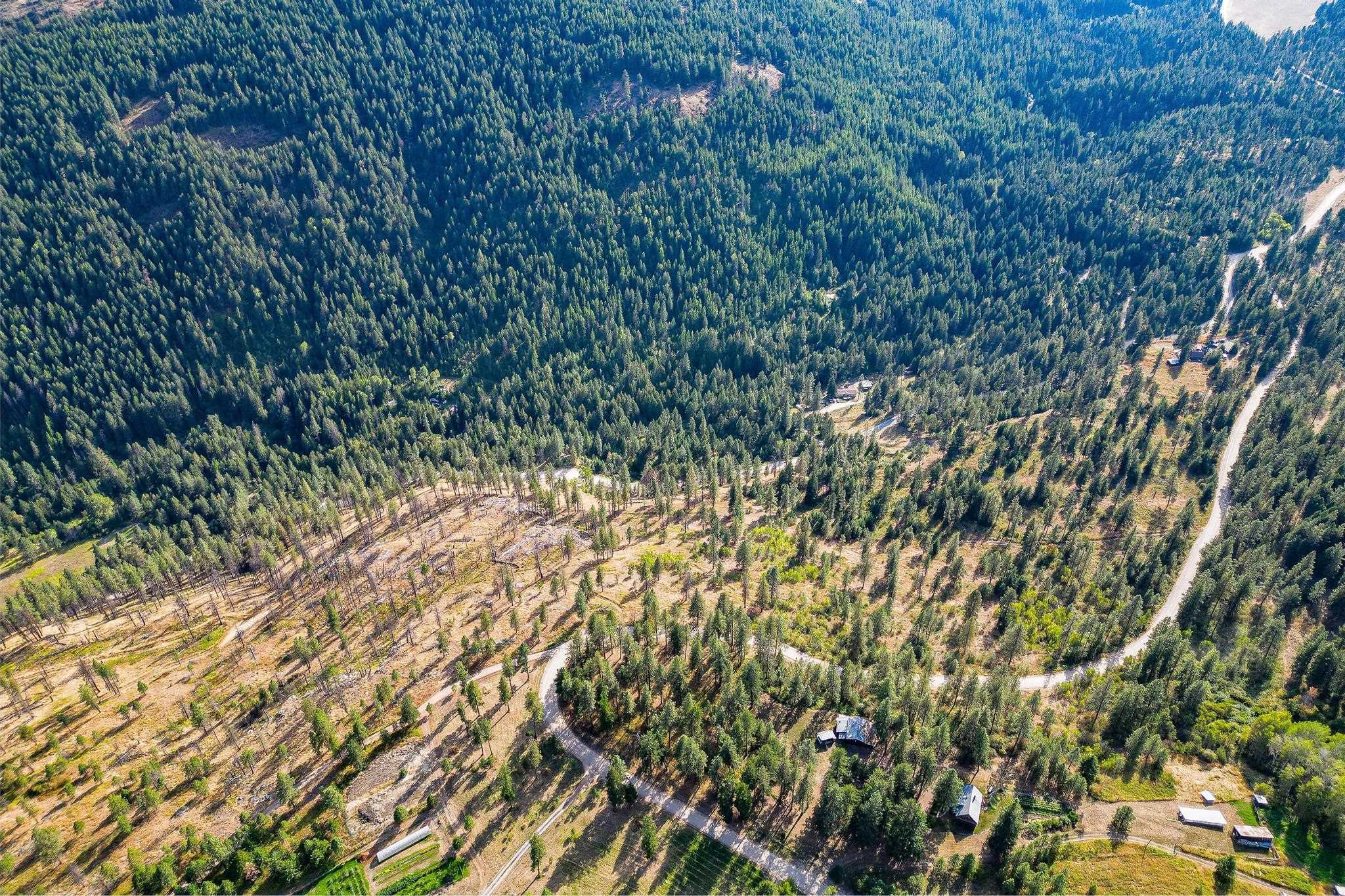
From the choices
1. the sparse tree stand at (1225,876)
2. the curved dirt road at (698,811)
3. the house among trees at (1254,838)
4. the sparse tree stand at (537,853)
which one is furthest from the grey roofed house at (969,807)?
the sparse tree stand at (537,853)

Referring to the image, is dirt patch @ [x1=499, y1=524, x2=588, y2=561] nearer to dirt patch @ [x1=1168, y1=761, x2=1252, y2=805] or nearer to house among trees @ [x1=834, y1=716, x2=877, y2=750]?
house among trees @ [x1=834, y1=716, x2=877, y2=750]

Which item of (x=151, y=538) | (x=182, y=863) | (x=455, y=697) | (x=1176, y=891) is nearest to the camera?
(x=1176, y=891)

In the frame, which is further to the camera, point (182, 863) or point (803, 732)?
point (803, 732)

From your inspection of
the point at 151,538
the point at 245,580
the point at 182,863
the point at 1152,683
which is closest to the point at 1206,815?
the point at 1152,683

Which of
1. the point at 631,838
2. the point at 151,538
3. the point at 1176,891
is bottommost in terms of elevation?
the point at 151,538

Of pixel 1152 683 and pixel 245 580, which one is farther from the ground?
pixel 1152 683

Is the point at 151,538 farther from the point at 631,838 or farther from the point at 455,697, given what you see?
the point at 631,838
